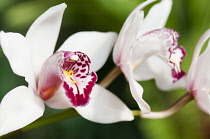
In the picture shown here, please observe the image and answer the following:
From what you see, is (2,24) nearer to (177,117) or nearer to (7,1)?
(7,1)

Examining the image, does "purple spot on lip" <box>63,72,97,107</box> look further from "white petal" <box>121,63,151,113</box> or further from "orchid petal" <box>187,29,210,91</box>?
"orchid petal" <box>187,29,210,91</box>

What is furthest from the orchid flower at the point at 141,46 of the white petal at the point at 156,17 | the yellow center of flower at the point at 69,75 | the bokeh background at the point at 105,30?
the bokeh background at the point at 105,30

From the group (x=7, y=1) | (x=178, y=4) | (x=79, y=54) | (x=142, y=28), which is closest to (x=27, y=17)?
(x=7, y=1)

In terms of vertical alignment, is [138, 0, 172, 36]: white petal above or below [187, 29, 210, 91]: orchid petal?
above

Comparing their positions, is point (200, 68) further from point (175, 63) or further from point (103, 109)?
point (103, 109)

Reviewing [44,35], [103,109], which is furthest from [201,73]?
[44,35]

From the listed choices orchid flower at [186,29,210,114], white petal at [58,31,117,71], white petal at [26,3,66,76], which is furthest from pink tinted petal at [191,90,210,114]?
white petal at [26,3,66,76]

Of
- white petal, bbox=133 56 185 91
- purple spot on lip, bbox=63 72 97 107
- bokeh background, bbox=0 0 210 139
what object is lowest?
bokeh background, bbox=0 0 210 139
